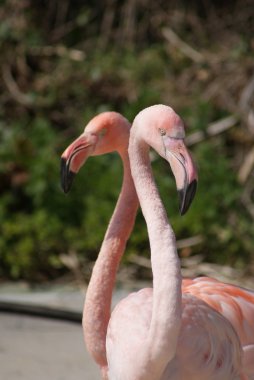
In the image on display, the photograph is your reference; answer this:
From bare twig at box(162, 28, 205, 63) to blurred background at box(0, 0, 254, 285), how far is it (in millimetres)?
11

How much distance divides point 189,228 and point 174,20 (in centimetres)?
276

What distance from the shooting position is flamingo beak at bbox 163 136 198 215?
2330mm

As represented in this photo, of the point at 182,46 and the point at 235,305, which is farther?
the point at 182,46

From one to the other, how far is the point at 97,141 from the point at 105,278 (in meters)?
0.46

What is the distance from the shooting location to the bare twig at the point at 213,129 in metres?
6.17

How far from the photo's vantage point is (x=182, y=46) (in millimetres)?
7188

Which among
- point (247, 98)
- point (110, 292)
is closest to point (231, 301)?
point (110, 292)

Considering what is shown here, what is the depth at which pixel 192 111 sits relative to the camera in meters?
6.43

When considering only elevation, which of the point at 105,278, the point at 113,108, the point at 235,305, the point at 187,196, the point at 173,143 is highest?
the point at 173,143

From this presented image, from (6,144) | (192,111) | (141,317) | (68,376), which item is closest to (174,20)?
(192,111)

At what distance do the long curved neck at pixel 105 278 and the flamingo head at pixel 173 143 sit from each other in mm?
576

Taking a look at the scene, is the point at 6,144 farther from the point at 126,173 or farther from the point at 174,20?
the point at 126,173

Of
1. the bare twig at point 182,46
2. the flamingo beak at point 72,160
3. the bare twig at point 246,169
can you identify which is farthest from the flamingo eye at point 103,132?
the bare twig at point 182,46

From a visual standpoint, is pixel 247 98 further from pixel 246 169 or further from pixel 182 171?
pixel 182 171
